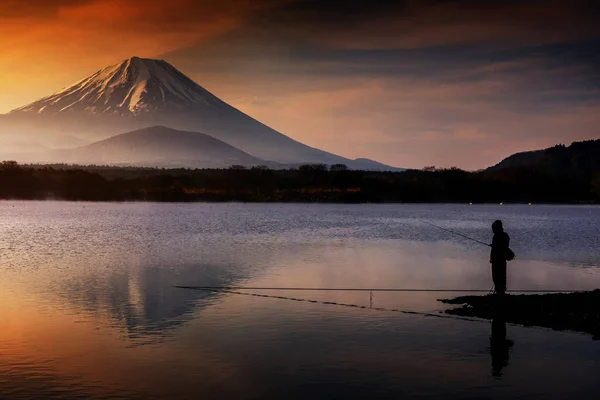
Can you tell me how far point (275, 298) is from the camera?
23.4 metres

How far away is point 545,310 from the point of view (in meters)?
19.5

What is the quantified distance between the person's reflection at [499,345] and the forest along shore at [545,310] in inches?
11.0

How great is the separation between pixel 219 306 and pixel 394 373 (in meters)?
9.00

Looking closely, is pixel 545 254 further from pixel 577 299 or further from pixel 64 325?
pixel 64 325

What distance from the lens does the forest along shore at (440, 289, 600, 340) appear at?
18.1 meters

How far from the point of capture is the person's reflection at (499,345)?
14.5m

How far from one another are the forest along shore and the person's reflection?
0.28 metres

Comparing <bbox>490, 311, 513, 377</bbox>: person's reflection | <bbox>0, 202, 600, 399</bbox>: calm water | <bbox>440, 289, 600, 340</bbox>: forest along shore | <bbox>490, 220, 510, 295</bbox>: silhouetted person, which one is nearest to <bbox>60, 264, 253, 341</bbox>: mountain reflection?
<bbox>0, 202, 600, 399</bbox>: calm water

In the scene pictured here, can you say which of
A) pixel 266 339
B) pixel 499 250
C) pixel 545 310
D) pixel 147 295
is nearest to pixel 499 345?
pixel 499 250

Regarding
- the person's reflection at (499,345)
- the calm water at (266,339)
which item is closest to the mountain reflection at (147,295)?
the calm water at (266,339)

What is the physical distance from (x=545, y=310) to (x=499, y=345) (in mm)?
3963

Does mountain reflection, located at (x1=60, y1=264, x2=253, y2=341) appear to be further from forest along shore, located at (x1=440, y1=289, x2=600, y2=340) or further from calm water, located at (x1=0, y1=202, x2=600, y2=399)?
forest along shore, located at (x1=440, y1=289, x2=600, y2=340)

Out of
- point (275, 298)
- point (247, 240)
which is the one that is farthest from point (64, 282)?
point (247, 240)

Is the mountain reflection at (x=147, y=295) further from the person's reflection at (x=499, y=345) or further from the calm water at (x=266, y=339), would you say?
the person's reflection at (x=499, y=345)
